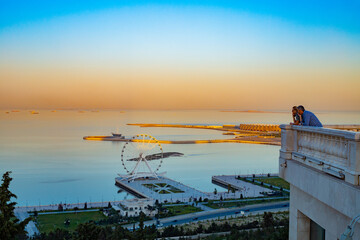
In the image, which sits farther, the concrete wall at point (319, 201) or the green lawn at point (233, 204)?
the green lawn at point (233, 204)

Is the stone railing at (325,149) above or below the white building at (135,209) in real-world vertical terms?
above

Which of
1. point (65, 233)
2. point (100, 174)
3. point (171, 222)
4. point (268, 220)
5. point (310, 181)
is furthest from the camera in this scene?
point (100, 174)

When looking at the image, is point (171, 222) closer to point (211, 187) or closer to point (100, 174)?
point (211, 187)

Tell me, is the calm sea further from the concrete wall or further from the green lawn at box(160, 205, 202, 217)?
the concrete wall

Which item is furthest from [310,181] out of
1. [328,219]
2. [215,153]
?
[215,153]

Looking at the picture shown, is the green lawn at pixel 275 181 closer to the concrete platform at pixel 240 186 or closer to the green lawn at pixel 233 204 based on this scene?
the concrete platform at pixel 240 186

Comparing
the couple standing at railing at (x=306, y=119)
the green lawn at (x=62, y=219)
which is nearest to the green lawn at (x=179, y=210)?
the green lawn at (x=62, y=219)

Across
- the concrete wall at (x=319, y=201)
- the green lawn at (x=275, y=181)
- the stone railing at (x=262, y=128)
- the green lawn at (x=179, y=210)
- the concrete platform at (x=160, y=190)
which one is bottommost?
the green lawn at (x=179, y=210)

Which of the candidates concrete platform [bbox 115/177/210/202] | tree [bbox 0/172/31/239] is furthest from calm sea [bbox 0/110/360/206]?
tree [bbox 0/172/31/239]
